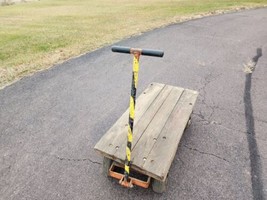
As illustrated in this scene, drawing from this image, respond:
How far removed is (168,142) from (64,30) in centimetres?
1026

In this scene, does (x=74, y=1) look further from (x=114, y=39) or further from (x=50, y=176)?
(x=50, y=176)


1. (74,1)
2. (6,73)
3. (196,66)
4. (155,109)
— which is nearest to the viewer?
(155,109)

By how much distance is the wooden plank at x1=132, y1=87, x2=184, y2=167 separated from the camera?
3705mm

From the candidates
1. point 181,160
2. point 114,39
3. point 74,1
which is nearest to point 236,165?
point 181,160

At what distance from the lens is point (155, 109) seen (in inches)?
187

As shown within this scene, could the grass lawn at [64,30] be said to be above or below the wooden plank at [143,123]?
below

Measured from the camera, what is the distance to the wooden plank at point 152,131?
12.2 ft

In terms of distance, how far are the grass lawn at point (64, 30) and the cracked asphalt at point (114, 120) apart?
2.84 ft

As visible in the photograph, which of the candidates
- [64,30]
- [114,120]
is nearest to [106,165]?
[114,120]

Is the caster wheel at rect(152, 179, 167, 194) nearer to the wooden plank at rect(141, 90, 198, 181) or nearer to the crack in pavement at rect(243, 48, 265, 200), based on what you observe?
the wooden plank at rect(141, 90, 198, 181)

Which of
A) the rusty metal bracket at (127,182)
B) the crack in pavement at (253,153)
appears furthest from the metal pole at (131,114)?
the crack in pavement at (253,153)

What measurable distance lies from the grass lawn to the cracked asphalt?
866mm

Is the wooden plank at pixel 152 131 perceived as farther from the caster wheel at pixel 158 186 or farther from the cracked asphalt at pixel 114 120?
the cracked asphalt at pixel 114 120

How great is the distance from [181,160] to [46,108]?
3137 millimetres
